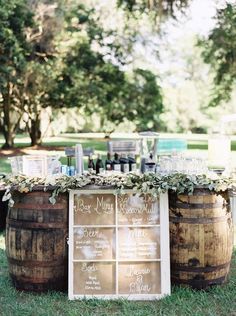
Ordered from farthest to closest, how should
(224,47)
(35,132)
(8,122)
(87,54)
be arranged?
(35,132), (8,122), (87,54), (224,47)

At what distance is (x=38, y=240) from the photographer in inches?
132

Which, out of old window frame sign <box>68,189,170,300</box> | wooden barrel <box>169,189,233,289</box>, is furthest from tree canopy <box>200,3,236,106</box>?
old window frame sign <box>68,189,170,300</box>

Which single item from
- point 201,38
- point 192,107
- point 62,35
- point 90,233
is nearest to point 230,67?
point 201,38

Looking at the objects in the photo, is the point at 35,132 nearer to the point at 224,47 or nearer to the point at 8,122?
the point at 8,122

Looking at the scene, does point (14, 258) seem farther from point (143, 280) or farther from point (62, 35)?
point (62, 35)

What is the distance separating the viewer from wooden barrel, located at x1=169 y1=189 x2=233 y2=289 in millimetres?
3357

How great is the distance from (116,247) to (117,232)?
0.37 feet

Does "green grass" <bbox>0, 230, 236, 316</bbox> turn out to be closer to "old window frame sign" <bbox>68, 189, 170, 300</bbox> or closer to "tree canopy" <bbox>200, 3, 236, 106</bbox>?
"old window frame sign" <bbox>68, 189, 170, 300</bbox>

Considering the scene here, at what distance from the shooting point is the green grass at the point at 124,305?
3.11 m

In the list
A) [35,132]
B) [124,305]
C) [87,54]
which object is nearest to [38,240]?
[124,305]

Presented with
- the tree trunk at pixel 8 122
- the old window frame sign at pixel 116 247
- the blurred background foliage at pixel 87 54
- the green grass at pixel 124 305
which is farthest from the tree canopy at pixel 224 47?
the green grass at pixel 124 305

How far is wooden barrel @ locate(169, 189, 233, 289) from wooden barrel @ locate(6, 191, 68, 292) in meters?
0.85

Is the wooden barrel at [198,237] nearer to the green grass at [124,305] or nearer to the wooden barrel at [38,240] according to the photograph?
the green grass at [124,305]

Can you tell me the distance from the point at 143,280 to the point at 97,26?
16463 mm
